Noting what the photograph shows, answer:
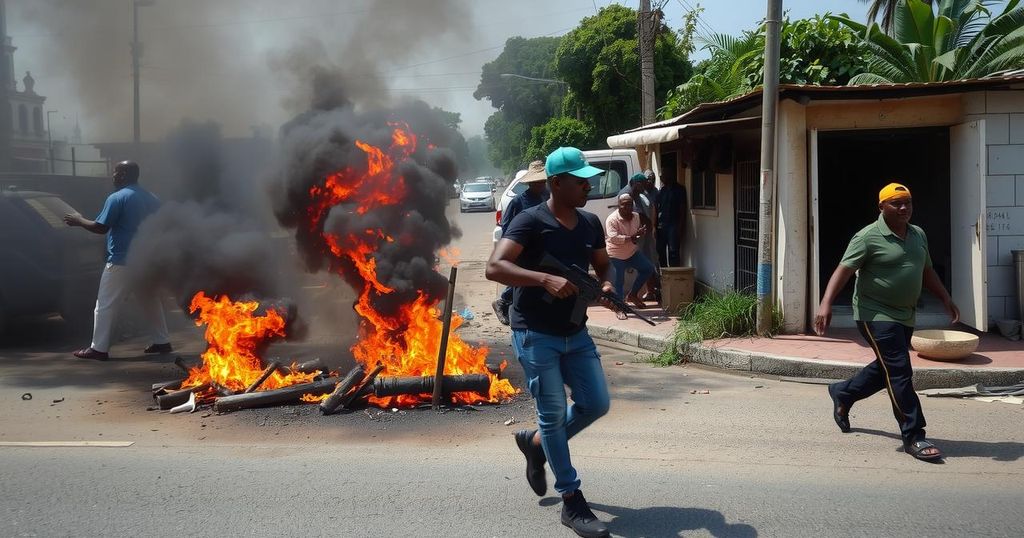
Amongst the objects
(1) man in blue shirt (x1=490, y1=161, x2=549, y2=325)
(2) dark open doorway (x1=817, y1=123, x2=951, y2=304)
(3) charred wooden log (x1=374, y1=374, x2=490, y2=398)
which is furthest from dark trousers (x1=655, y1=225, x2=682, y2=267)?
(3) charred wooden log (x1=374, y1=374, x2=490, y2=398)

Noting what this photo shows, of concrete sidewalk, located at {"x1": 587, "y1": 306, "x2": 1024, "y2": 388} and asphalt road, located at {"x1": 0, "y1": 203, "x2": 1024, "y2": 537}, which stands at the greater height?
concrete sidewalk, located at {"x1": 587, "y1": 306, "x2": 1024, "y2": 388}

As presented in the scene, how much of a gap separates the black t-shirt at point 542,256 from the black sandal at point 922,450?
7.71 ft

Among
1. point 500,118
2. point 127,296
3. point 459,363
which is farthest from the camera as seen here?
point 500,118

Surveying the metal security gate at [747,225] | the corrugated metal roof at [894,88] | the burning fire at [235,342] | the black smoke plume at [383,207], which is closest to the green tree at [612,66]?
the metal security gate at [747,225]

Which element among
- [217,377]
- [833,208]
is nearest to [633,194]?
[833,208]

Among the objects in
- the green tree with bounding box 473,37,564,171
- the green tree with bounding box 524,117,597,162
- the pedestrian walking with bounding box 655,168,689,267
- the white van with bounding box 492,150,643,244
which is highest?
the green tree with bounding box 473,37,564,171

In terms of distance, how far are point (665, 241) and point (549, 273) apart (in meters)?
8.09

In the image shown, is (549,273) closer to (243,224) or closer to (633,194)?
(243,224)

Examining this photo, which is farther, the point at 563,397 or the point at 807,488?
the point at 807,488

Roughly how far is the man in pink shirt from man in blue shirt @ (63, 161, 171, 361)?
4921 millimetres

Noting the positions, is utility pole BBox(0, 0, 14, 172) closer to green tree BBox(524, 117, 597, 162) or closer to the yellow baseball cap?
the yellow baseball cap

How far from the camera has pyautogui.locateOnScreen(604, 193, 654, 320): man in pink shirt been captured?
389 inches

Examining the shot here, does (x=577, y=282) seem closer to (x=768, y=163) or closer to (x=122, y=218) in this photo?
(x=768, y=163)

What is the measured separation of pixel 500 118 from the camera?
54438mm
